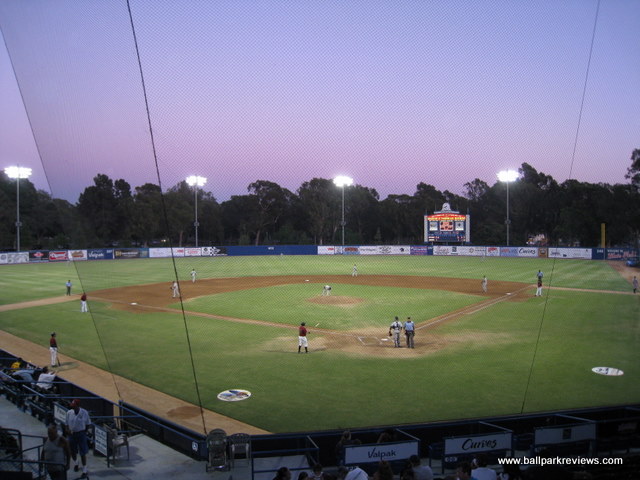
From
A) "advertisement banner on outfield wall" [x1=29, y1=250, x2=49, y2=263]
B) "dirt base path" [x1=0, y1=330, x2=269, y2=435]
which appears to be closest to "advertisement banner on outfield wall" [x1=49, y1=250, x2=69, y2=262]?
"advertisement banner on outfield wall" [x1=29, y1=250, x2=49, y2=263]

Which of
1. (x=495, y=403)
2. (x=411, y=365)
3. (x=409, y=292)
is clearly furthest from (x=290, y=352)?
(x=409, y=292)

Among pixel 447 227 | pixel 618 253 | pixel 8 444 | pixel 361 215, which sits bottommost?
pixel 8 444

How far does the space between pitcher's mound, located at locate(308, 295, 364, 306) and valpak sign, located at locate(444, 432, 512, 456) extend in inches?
745

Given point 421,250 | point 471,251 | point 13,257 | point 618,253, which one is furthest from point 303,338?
point 421,250

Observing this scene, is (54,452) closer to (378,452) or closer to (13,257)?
(378,452)

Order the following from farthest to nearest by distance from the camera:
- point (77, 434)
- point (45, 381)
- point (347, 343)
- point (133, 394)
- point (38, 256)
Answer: point (38, 256)
point (347, 343)
point (133, 394)
point (45, 381)
point (77, 434)

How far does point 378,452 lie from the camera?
7402 mm

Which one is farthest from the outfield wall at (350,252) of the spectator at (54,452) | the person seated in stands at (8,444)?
the spectator at (54,452)

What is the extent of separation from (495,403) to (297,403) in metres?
4.90

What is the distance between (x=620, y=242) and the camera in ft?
201

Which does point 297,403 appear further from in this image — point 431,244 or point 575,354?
point 431,244

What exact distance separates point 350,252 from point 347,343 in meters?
49.1

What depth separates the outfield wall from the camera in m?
53.5

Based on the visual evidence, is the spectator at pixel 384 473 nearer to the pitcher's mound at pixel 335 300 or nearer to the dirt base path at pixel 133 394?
the dirt base path at pixel 133 394
